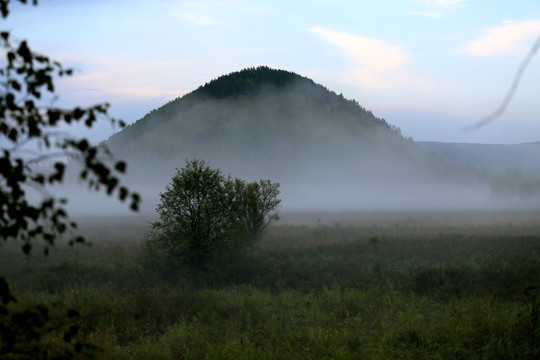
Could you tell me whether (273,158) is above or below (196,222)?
above

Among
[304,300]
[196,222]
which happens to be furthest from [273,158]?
[304,300]

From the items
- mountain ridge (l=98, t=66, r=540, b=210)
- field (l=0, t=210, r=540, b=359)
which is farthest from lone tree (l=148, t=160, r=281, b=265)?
mountain ridge (l=98, t=66, r=540, b=210)

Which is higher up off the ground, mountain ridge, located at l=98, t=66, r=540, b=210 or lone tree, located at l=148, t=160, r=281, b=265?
mountain ridge, located at l=98, t=66, r=540, b=210

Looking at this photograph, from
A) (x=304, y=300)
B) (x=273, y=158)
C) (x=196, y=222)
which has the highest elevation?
(x=273, y=158)

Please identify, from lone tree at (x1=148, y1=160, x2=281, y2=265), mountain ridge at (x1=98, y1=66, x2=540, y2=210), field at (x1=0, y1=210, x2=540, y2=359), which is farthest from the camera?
mountain ridge at (x1=98, y1=66, x2=540, y2=210)

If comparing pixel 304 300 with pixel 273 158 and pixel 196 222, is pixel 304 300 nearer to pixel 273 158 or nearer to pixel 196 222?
pixel 196 222

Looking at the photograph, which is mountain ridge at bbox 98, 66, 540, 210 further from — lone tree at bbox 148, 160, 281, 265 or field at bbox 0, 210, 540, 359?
lone tree at bbox 148, 160, 281, 265

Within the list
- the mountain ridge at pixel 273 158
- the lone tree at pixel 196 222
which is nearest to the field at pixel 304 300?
the lone tree at pixel 196 222

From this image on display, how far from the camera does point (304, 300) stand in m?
15.3

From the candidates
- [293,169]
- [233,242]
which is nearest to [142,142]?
[293,169]

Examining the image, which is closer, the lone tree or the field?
the field

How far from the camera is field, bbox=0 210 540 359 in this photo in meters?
9.59

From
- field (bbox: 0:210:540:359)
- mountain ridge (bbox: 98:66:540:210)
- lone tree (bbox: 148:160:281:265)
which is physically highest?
mountain ridge (bbox: 98:66:540:210)

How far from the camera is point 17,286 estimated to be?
18.6 m
